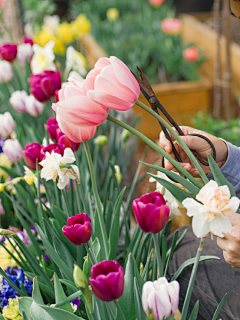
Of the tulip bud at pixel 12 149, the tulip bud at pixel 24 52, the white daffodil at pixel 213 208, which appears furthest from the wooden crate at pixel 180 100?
the white daffodil at pixel 213 208

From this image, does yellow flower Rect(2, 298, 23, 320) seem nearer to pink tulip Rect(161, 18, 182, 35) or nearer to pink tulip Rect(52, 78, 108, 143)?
pink tulip Rect(52, 78, 108, 143)

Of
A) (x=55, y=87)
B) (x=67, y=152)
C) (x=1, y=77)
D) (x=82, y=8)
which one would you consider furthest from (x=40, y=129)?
(x=82, y=8)

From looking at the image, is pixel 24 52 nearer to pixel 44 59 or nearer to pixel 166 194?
pixel 44 59

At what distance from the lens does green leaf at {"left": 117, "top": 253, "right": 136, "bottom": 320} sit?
59cm

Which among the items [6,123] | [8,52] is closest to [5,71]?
[8,52]

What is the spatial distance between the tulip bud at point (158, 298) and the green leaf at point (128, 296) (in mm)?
156

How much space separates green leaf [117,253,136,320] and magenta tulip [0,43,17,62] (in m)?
1.35

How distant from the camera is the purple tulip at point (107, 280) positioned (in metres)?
0.40

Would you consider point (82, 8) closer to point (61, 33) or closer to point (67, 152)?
point (61, 33)

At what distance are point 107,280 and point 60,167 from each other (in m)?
0.30

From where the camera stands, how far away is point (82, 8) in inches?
150

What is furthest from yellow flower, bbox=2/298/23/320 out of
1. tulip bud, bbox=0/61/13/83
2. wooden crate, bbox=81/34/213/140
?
wooden crate, bbox=81/34/213/140

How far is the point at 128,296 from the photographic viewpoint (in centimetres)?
60

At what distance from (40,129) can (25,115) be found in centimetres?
27
